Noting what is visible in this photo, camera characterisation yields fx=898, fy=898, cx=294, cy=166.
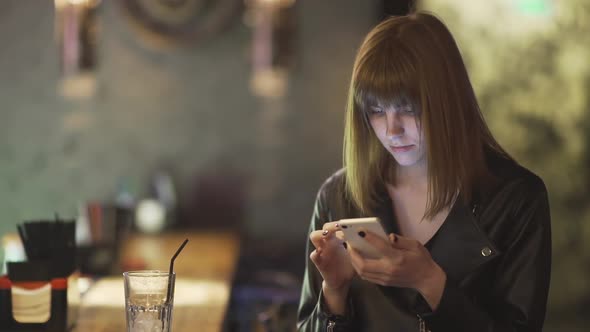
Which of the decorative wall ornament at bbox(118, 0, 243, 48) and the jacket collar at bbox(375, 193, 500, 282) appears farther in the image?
the decorative wall ornament at bbox(118, 0, 243, 48)

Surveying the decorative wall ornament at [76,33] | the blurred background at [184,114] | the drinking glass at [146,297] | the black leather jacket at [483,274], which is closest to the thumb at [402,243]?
the black leather jacket at [483,274]

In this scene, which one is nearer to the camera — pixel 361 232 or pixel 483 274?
pixel 361 232

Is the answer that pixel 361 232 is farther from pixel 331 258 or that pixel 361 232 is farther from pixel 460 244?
pixel 460 244

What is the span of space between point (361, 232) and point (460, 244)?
0.34 metres

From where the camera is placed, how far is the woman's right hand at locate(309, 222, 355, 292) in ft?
6.47

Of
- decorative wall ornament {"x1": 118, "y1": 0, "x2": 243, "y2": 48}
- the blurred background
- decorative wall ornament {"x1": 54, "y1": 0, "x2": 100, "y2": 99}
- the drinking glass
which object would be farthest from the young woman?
decorative wall ornament {"x1": 118, "y1": 0, "x2": 243, "y2": 48}

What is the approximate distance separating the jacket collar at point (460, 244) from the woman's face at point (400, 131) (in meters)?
0.16

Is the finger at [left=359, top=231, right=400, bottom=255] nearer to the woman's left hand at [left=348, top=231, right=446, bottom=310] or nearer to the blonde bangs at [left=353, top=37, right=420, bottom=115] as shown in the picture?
the woman's left hand at [left=348, top=231, right=446, bottom=310]

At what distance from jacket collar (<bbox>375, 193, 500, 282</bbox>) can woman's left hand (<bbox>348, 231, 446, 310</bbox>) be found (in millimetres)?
138

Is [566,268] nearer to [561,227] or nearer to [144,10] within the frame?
[561,227]

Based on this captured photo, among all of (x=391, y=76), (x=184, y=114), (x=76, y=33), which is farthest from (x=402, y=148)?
(x=184, y=114)

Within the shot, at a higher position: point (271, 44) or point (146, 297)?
point (271, 44)

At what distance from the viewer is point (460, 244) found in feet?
6.73

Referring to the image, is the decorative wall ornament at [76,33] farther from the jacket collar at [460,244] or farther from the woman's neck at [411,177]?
the jacket collar at [460,244]
